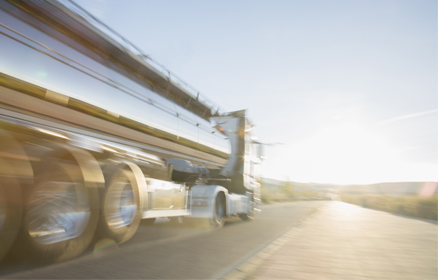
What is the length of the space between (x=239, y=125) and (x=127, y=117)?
6.68 m

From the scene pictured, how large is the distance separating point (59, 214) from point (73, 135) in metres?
1.05

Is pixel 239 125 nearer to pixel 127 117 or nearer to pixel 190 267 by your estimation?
pixel 127 117

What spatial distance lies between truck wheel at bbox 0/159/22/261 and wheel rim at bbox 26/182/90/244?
1.40 ft

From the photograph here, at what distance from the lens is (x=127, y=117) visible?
4773mm

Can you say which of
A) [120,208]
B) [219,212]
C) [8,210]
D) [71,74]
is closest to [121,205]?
[120,208]

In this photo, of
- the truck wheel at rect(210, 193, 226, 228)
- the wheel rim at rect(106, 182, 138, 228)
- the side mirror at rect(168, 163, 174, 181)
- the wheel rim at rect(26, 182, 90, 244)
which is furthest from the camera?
the truck wheel at rect(210, 193, 226, 228)

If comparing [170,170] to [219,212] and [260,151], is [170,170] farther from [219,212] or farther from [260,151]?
[260,151]

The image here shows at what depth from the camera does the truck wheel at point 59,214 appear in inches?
137

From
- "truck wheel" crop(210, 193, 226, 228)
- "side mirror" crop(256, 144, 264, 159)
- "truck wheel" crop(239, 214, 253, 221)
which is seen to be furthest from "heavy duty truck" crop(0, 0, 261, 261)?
"side mirror" crop(256, 144, 264, 159)

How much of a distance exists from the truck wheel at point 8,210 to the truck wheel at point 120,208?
3.64 feet

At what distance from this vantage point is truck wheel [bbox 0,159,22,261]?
307 cm

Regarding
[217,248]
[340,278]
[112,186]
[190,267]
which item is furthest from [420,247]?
[112,186]

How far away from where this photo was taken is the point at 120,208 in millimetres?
4684

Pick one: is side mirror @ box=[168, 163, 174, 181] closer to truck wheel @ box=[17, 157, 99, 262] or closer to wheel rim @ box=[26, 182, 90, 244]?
truck wheel @ box=[17, 157, 99, 262]
